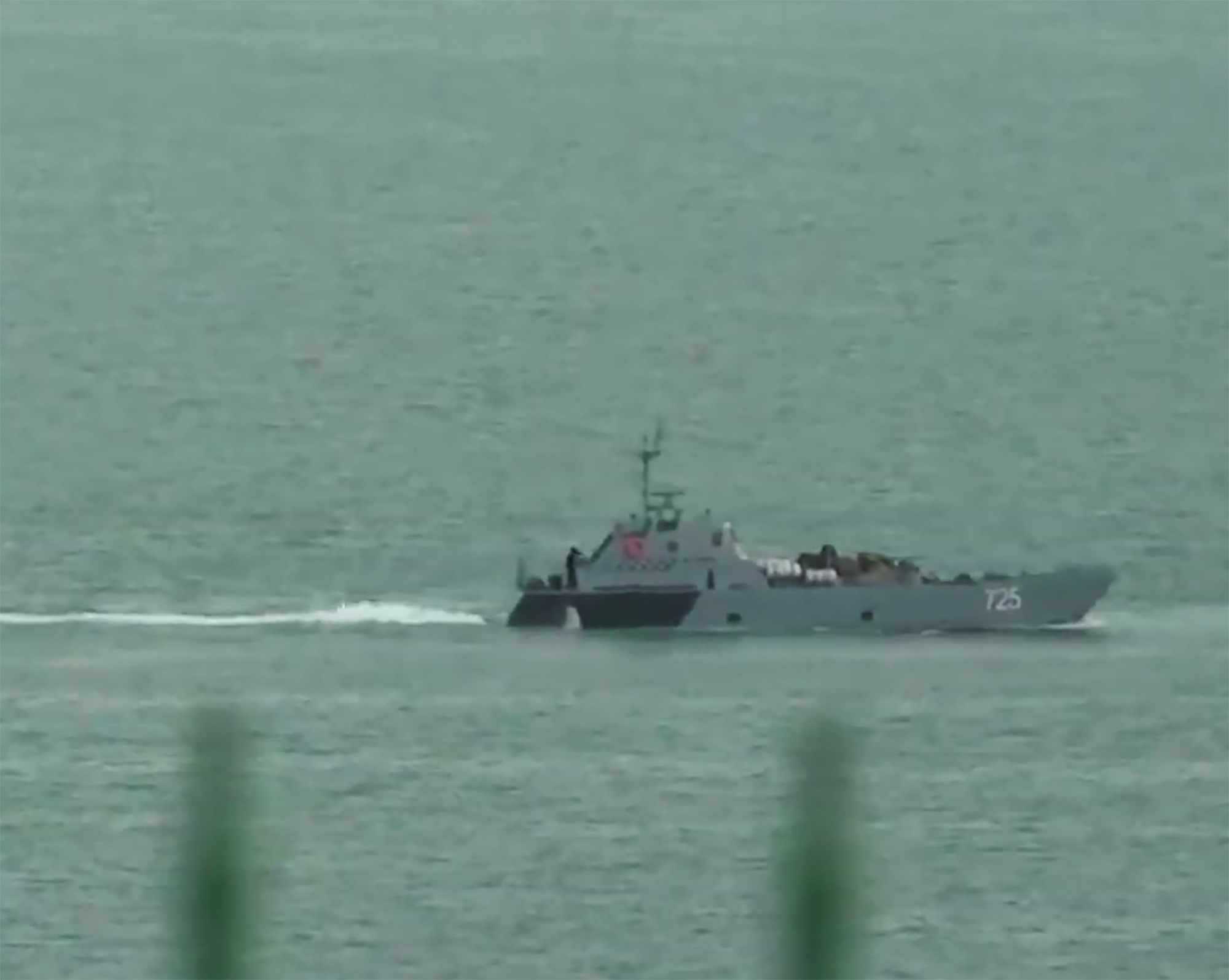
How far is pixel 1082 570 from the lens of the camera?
1987 inches

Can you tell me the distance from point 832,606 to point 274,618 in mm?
6316

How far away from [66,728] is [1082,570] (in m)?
15.3

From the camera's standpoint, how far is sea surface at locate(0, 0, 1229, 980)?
99.6ft

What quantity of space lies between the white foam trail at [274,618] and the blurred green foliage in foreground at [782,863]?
42445 mm

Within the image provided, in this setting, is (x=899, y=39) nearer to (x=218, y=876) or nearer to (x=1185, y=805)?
(x=1185, y=805)

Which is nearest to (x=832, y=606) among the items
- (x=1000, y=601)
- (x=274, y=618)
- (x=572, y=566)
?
(x=1000, y=601)

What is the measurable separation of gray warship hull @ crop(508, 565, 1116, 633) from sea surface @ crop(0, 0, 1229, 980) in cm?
51

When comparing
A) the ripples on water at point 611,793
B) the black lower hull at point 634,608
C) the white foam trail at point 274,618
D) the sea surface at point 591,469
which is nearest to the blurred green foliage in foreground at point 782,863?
the sea surface at point 591,469

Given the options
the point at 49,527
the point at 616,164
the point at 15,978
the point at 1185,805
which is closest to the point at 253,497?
the point at 49,527

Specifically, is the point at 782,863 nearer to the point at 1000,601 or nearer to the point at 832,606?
the point at 832,606

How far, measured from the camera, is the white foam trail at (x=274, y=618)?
48094 mm

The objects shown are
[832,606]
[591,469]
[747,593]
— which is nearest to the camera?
[747,593]

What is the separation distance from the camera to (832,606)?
48.8m

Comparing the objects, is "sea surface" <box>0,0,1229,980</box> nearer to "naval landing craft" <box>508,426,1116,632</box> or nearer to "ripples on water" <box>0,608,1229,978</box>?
"ripples on water" <box>0,608,1229,978</box>
